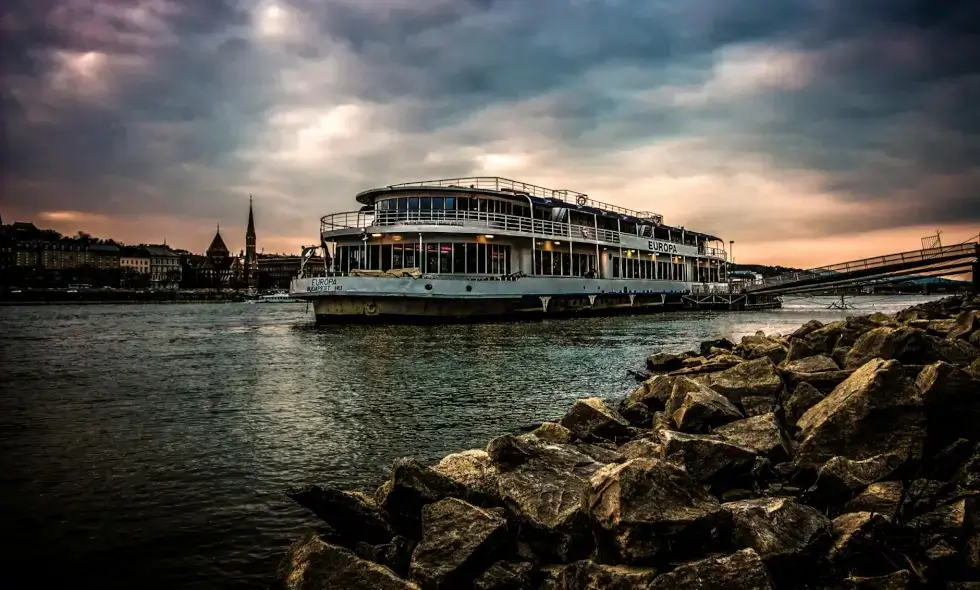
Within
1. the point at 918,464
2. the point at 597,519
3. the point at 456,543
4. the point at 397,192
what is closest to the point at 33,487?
the point at 456,543

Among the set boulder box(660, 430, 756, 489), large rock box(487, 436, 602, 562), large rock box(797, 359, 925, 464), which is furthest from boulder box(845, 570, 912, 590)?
large rock box(797, 359, 925, 464)

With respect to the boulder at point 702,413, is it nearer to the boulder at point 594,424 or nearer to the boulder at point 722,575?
the boulder at point 594,424

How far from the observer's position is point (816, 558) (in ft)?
11.3

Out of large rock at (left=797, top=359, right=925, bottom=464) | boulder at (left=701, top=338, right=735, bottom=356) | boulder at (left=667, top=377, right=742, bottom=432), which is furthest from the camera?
boulder at (left=701, top=338, right=735, bottom=356)

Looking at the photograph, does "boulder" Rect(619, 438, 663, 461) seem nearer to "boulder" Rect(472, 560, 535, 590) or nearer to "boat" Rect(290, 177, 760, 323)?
"boulder" Rect(472, 560, 535, 590)

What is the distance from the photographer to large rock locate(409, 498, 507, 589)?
3557mm

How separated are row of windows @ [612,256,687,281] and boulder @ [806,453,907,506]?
43751mm

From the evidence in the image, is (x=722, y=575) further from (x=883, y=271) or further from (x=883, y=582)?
(x=883, y=271)

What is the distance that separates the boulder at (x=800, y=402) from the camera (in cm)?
665

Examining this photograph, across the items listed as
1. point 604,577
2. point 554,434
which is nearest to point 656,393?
point 554,434

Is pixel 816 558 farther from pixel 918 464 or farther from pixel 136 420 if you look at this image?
pixel 136 420

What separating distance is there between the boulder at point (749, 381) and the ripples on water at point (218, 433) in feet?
9.02

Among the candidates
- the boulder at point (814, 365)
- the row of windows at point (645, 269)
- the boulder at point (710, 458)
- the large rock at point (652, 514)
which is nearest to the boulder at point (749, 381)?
the boulder at point (814, 365)

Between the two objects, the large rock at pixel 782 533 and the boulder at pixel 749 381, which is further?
the boulder at pixel 749 381
